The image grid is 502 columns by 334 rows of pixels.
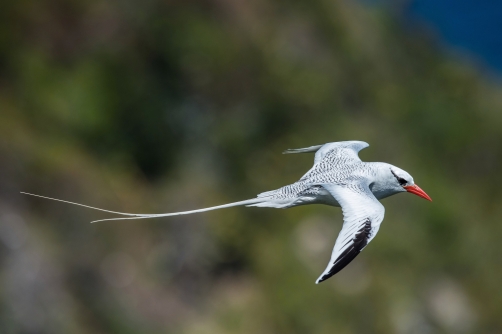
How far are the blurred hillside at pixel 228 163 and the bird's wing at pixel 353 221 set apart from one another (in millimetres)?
10181

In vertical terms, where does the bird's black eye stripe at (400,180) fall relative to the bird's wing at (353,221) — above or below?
above

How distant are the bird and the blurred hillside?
30.2ft

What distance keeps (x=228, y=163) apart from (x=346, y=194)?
66.8 feet

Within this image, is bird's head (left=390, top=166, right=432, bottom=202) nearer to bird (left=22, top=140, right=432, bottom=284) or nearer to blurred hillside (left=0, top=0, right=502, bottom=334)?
bird (left=22, top=140, right=432, bottom=284)

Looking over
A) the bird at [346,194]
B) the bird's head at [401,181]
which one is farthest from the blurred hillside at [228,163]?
the bird's head at [401,181]

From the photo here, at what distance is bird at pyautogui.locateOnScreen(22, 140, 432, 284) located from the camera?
8.07 m

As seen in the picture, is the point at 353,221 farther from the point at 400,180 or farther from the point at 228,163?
the point at 228,163

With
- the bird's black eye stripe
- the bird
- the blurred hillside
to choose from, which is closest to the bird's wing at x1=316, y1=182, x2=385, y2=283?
the bird

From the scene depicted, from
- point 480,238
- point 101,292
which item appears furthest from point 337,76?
point 101,292

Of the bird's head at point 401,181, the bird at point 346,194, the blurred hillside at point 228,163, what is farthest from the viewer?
the blurred hillside at point 228,163

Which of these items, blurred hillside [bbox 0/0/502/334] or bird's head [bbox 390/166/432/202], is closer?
bird's head [bbox 390/166/432/202]

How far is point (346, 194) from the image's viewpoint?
350 inches

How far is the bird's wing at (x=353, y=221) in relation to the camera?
7770mm

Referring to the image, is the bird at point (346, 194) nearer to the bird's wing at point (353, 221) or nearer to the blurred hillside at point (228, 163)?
the bird's wing at point (353, 221)
